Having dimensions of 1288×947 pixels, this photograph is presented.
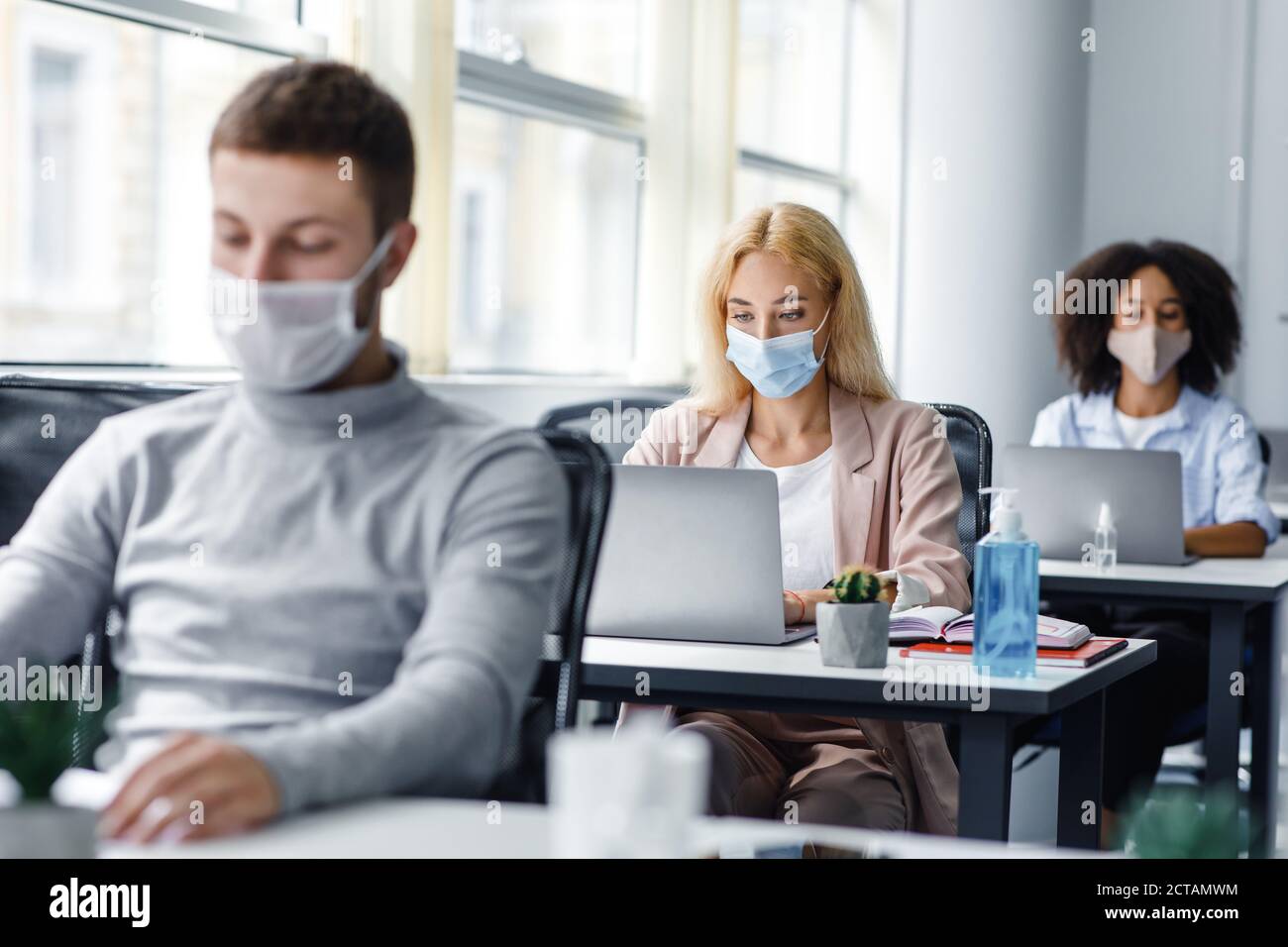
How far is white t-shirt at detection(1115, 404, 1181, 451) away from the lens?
3.70 meters

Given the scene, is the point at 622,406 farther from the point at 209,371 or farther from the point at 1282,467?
the point at 1282,467

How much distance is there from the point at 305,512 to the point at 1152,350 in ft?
9.24

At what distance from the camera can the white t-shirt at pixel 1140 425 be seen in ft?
12.1

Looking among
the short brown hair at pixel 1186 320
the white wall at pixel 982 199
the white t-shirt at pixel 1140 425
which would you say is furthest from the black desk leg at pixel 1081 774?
the white wall at pixel 982 199

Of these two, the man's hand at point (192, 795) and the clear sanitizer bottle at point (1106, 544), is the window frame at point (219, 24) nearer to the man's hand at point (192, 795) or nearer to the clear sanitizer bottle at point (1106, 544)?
the clear sanitizer bottle at point (1106, 544)

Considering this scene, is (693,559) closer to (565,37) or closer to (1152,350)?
(1152,350)

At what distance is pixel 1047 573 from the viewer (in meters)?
2.93

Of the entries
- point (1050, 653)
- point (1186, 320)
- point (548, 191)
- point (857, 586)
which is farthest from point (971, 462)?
point (548, 191)

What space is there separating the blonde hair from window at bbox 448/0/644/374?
5.93 feet

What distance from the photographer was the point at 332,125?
1.29 m

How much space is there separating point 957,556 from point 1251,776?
4.01 ft

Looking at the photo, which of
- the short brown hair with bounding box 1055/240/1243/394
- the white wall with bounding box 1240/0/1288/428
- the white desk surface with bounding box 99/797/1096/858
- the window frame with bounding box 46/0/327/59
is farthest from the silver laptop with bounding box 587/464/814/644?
the white wall with bounding box 1240/0/1288/428

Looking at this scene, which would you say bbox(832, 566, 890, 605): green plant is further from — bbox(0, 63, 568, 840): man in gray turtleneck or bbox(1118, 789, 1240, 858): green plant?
bbox(1118, 789, 1240, 858): green plant
